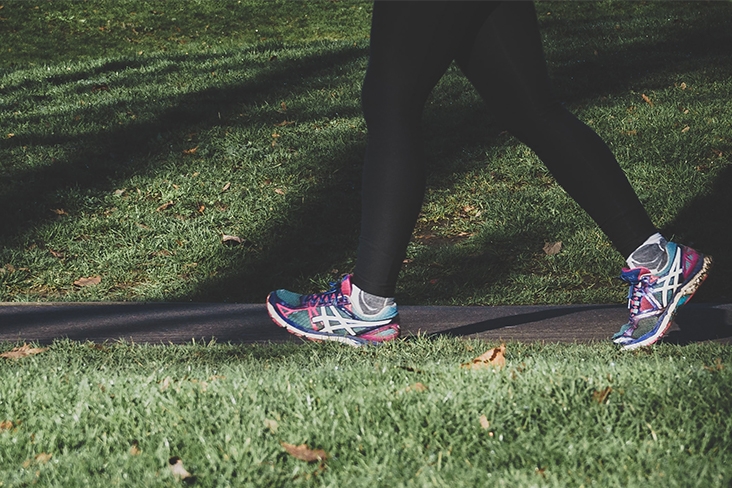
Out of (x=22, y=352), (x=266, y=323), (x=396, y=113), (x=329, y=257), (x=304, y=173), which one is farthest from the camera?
(x=304, y=173)

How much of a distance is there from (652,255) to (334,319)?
3.52 ft

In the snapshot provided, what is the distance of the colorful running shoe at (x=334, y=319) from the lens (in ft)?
9.69

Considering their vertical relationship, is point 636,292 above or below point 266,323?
above

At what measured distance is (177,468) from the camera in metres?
1.96

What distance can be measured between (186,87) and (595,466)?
24.4ft

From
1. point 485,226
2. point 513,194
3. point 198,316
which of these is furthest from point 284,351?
point 513,194

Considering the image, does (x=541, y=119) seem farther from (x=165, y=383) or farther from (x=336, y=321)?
(x=165, y=383)

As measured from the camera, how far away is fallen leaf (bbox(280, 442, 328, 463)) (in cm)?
199

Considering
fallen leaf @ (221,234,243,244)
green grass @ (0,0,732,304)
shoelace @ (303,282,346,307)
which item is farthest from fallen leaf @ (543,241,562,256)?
shoelace @ (303,282,346,307)

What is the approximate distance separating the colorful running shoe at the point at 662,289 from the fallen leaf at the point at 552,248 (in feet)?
7.07

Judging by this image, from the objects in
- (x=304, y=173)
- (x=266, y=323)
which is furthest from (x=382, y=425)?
(x=304, y=173)

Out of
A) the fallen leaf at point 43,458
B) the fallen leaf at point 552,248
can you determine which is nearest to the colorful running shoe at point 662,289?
the fallen leaf at point 43,458

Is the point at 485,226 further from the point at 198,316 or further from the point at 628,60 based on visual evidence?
the point at 628,60

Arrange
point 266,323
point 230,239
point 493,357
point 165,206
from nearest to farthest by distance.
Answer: point 493,357
point 266,323
point 230,239
point 165,206
